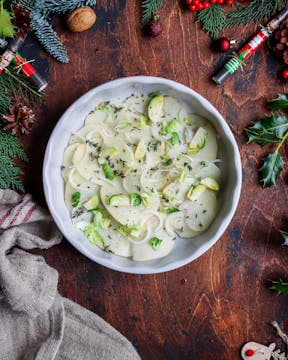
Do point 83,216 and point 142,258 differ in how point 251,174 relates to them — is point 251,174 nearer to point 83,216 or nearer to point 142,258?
point 142,258

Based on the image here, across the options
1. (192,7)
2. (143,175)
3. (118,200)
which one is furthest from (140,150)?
(192,7)

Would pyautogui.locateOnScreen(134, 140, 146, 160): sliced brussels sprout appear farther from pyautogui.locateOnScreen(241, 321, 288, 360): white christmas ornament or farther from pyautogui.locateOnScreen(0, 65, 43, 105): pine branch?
pyautogui.locateOnScreen(241, 321, 288, 360): white christmas ornament

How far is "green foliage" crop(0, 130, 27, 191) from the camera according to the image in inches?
75.7

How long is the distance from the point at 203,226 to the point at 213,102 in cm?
47

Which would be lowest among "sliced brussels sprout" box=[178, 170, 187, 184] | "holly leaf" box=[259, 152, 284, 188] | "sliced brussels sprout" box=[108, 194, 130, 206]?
"holly leaf" box=[259, 152, 284, 188]

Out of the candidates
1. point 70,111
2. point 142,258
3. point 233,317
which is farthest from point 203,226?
point 70,111

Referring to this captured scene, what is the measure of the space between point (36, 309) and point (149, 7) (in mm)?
1188

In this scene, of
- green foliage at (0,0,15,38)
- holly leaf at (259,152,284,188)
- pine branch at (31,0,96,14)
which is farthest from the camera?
holly leaf at (259,152,284,188)

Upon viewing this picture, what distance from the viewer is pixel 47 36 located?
1906mm

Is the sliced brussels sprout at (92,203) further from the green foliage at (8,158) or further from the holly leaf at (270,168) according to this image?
the holly leaf at (270,168)

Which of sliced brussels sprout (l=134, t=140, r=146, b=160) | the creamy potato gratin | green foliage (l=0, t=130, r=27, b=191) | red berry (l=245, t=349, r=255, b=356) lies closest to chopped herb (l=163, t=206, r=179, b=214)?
the creamy potato gratin

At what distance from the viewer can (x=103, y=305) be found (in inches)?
80.0

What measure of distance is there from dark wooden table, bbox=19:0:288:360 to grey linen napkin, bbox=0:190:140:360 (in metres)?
0.07

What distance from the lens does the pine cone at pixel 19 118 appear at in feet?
6.15
